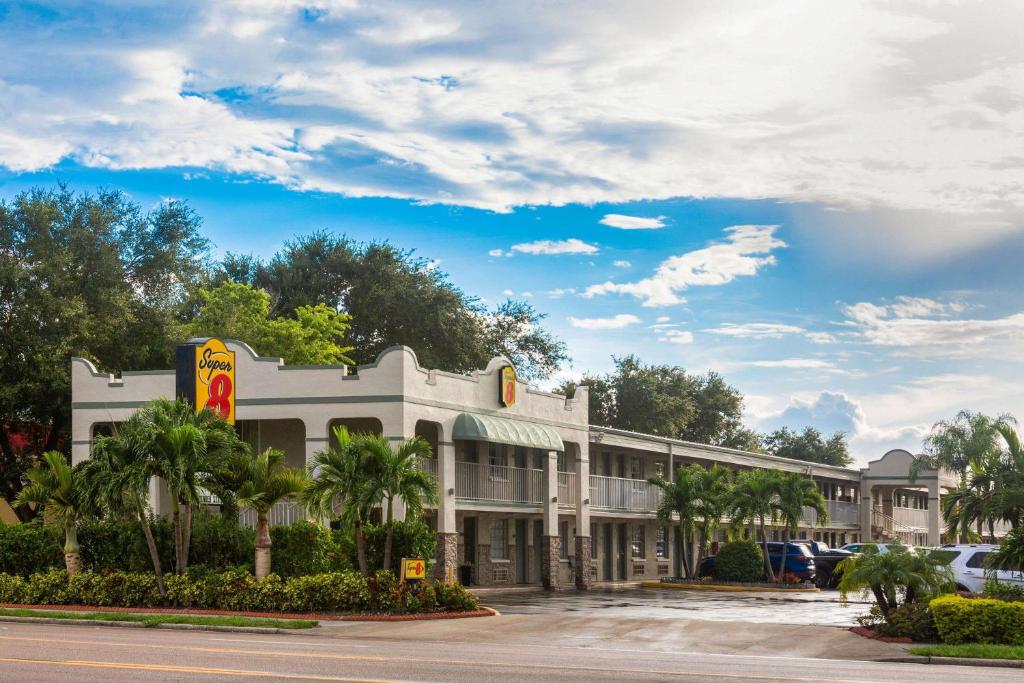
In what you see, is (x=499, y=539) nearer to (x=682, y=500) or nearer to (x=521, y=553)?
(x=521, y=553)

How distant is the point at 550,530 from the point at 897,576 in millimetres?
20281

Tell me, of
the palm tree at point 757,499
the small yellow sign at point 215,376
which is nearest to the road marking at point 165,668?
the small yellow sign at point 215,376

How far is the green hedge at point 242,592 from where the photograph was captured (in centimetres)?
2906

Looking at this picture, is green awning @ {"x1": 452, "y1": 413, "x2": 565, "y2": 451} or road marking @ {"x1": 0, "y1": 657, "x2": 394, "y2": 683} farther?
green awning @ {"x1": 452, "y1": 413, "x2": 565, "y2": 451}

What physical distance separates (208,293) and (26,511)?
1088 cm

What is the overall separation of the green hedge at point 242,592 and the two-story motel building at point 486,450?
303 inches

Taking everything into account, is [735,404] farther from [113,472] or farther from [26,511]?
[113,472]

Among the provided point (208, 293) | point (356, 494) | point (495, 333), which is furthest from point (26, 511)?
point (495, 333)

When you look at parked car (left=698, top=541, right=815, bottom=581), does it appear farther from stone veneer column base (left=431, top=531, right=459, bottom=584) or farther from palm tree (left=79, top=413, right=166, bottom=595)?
palm tree (left=79, top=413, right=166, bottom=595)

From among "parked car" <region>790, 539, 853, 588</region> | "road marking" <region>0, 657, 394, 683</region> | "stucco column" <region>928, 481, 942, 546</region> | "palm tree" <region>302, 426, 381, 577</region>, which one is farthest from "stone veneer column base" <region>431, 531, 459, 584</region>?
"stucco column" <region>928, 481, 942, 546</region>

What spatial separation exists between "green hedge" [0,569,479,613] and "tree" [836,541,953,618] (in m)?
8.80

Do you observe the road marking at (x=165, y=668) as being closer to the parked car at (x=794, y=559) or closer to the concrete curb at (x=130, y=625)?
the concrete curb at (x=130, y=625)

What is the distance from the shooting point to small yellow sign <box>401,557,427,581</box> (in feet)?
96.2

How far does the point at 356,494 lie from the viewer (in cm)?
3000
